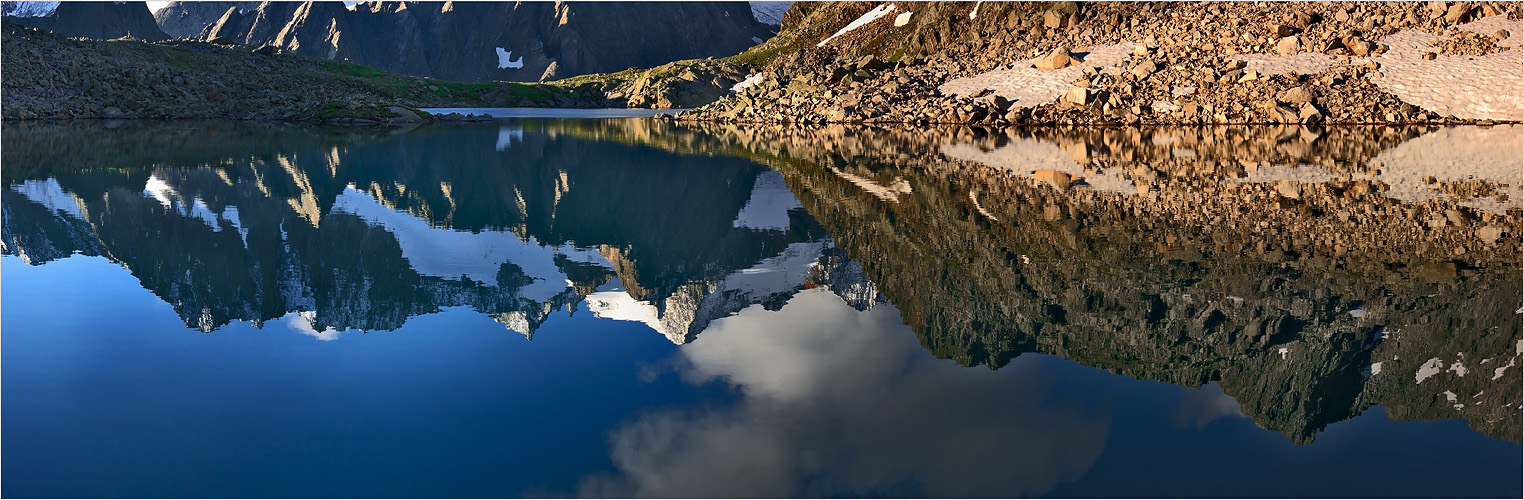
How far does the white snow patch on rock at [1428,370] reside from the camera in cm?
918

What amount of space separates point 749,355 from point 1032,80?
77700 mm

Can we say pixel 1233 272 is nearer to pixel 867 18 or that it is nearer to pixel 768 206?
pixel 768 206

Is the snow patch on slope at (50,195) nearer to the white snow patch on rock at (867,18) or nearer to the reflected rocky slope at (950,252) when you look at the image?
the reflected rocky slope at (950,252)

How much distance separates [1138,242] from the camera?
17062mm

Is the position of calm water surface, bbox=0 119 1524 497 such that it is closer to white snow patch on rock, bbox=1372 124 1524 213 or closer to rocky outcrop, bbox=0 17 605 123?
white snow patch on rock, bbox=1372 124 1524 213

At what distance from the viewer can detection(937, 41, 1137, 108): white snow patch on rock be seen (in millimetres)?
79625

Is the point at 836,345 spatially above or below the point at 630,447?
below

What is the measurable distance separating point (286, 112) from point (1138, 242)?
8708cm

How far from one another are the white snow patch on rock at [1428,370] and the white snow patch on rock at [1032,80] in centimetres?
6901

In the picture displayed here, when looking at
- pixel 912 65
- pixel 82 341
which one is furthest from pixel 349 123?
pixel 82 341

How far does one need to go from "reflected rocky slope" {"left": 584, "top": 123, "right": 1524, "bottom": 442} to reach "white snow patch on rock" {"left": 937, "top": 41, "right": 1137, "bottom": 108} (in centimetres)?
4724

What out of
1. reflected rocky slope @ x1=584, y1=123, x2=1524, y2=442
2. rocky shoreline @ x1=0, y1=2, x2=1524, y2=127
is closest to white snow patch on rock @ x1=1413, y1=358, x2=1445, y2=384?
reflected rocky slope @ x1=584, y1=123, x2=1524, y2=442

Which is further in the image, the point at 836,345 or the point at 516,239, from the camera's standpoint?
the point at 516,239

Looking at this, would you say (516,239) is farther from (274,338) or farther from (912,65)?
(912,65)
